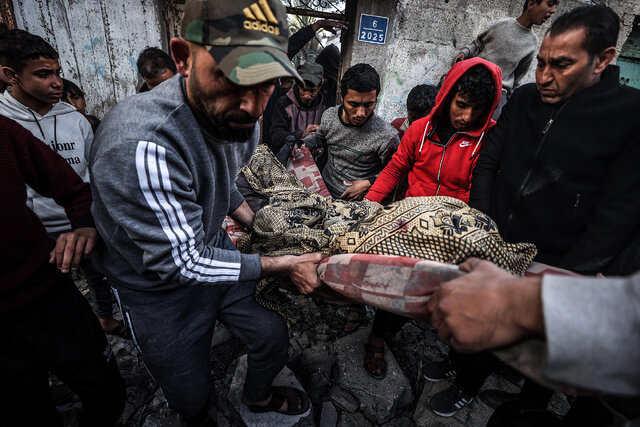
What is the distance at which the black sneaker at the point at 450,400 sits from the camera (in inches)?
76.7

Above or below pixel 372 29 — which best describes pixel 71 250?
below

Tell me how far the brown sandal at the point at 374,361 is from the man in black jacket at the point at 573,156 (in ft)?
2.28

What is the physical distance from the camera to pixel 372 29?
15.2 feet

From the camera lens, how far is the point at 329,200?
1.85m

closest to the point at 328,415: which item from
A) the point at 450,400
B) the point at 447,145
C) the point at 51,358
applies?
the point at 450,400

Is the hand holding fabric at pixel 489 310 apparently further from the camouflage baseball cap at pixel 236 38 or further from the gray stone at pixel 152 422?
the gray stone at pixel 152 422

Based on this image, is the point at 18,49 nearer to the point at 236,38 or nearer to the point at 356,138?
the point at 236,38

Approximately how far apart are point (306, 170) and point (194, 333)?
190 centimetres

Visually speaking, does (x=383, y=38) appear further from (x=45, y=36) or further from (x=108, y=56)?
(x=45, y=36)

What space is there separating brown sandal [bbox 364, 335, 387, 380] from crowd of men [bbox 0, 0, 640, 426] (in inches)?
0.6

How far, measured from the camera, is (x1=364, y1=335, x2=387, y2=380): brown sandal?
6.95 ft

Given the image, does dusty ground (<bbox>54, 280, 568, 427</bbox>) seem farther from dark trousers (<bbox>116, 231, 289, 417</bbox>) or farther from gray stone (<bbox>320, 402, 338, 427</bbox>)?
dark trousers (<bbox>116, 231, 289, 417</bbox>)

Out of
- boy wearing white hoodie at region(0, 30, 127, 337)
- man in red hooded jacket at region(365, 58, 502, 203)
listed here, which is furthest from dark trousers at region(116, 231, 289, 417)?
man in red hooded jacket at region(365, 58, 502, 203)

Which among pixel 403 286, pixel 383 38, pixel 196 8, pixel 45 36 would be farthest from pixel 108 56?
pixel 403 286
